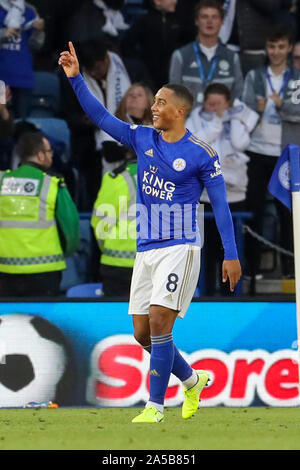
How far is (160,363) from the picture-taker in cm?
717

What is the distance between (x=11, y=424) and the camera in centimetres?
746

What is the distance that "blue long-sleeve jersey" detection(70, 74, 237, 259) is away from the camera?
→ 7.17 m

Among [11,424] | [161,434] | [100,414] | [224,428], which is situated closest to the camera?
[161,434]

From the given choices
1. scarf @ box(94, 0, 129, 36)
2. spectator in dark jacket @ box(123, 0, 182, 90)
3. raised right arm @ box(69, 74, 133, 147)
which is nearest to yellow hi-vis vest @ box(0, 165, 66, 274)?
spectator in dark jacket @ box(123, 0, 182, 90)

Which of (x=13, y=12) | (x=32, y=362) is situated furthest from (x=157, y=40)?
(x=32, y=362)

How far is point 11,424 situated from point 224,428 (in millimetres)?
1515

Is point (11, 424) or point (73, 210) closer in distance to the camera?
point (11, 424)

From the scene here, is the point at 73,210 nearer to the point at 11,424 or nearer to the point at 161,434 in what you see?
the point at 11,424

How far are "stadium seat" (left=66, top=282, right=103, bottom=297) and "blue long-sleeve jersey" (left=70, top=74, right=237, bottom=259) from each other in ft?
9.55

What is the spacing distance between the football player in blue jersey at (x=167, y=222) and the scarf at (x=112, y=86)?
3691 millimetres

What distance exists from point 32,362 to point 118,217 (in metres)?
1.56

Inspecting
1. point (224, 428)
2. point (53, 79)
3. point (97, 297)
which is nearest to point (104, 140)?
point (53, 79)

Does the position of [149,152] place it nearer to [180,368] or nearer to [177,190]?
[177,190]

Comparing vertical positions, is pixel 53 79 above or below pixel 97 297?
above
